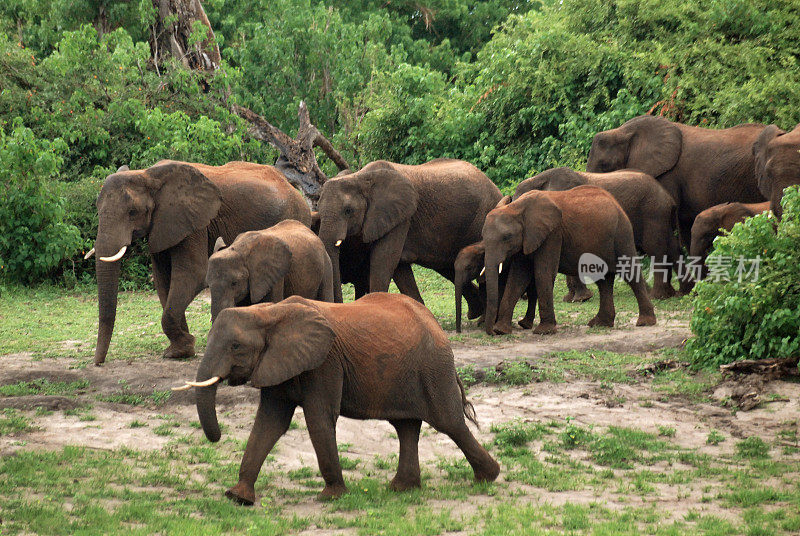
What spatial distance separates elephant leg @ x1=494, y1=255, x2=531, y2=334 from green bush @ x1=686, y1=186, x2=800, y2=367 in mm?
2783

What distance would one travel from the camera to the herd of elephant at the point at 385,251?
7.33 metres

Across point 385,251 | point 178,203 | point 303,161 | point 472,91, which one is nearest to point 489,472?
point 178,203

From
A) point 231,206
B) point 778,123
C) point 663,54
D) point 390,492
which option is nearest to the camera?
point 390,492

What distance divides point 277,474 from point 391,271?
6.19 metres

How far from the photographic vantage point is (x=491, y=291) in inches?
535

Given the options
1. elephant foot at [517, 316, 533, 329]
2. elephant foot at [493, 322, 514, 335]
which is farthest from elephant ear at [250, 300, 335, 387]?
elephant foot at [517, 316, 533, 329]

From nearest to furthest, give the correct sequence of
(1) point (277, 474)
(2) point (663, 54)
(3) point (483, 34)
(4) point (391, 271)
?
1. (1) point (277, 474)
2. (4) point (391, 271)
3. (2) point (663, 54)
4. (3) point (483, 34)

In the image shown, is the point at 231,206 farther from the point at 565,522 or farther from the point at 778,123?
the point at 778,123

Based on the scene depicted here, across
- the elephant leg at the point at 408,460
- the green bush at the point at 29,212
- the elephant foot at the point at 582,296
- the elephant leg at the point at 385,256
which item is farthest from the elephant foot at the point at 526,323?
the green bush at the point at 29,212

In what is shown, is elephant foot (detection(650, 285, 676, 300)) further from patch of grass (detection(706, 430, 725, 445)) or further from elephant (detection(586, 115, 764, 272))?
patch of grass (detection(706, 430, 725, 445))

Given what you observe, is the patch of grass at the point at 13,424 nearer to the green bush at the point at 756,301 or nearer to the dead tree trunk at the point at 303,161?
the green bush at the point at 756,301

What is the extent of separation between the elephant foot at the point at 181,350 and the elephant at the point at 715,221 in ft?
23.9

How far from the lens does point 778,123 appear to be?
17859mm

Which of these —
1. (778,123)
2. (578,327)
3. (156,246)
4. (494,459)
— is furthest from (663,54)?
(494,459)
